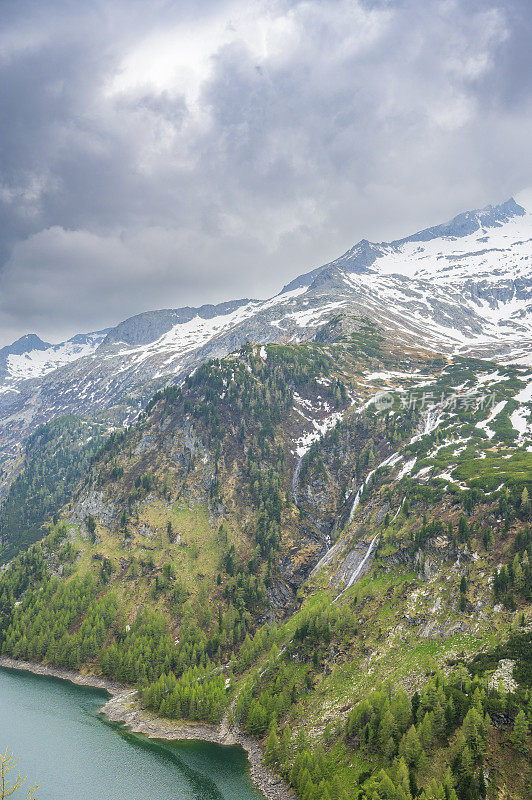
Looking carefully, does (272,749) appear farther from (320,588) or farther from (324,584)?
(324,584)

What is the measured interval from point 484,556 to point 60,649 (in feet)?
385

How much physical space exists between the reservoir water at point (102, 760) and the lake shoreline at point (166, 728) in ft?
5.61

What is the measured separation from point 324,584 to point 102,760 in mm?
67175

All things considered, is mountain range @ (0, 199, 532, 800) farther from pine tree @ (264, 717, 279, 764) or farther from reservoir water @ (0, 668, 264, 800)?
reservoir water @ (0, 668, 264, 800)

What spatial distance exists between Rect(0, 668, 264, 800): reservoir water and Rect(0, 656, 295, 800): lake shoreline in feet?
5.61

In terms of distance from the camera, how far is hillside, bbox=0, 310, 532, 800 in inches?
2509

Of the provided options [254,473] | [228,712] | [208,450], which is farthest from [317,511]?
[228,712]

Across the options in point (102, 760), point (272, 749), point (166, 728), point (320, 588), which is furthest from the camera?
point (320, 588)

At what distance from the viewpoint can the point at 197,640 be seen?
116000mm

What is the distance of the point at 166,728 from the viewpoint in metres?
89.4

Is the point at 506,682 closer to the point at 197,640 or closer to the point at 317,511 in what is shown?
the point at 197,640

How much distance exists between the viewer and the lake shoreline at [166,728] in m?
72.2

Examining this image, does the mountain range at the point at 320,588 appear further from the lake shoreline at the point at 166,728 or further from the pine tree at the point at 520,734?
the lake shoreline at the point at 166,728

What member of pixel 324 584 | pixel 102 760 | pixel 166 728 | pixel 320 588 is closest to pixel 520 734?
pixel 324 584
